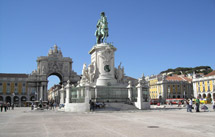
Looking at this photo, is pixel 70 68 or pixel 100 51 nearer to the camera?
pixel 100 51

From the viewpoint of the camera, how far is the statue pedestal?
30.0 meters

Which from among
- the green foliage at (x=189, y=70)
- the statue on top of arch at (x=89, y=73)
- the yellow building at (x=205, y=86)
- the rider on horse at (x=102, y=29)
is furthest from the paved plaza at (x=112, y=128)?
the green foliage at (x=189, y=70)

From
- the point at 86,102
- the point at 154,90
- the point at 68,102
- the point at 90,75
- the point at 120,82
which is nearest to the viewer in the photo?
the point at 86,102

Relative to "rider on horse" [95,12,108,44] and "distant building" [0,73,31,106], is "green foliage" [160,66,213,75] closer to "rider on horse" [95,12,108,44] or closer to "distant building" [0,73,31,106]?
"distant building" [0,73,31,106]

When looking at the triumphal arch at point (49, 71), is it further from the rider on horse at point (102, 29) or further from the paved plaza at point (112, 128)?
the paved plaza at point (112, 128)

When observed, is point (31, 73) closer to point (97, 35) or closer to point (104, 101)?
point (97, 35)

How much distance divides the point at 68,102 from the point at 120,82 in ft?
30.4

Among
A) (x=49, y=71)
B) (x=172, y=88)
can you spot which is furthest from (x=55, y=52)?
(x=172, y=88)

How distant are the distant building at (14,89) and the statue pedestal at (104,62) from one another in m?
62.4

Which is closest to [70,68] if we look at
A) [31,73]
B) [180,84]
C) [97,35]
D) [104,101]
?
[31,73]

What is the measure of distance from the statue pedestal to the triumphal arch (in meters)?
56.6

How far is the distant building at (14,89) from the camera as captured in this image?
274 ft

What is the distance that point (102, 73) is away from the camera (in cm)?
3016

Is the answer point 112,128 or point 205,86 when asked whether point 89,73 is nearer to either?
point 112,128
